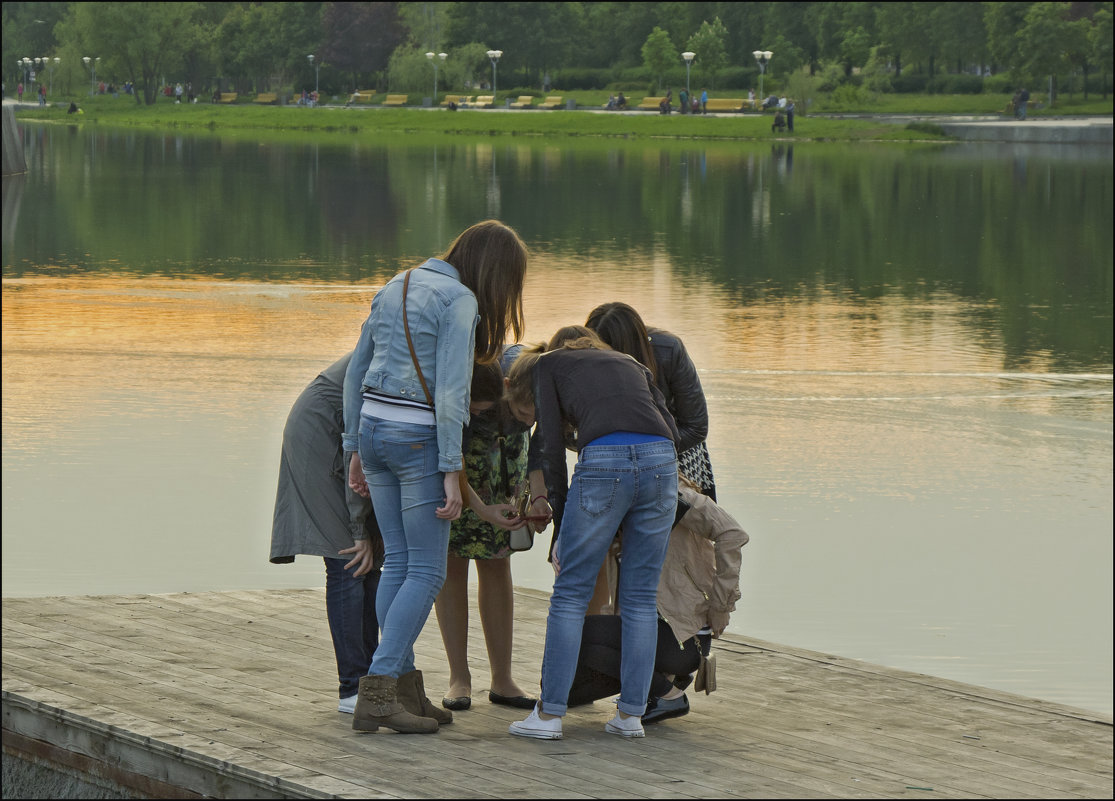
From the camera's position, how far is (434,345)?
4.95 metres

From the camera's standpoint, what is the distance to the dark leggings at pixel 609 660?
536 centimetres

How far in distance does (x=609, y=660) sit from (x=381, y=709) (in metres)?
0.76

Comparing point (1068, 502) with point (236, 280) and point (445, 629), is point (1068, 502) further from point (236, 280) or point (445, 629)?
point (236, 280)

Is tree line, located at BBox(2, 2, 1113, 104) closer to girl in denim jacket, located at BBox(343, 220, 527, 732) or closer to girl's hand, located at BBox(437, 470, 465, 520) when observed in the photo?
girl in denim jacket, located at BBox(343, 220, 527, 732)

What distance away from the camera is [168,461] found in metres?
11.5

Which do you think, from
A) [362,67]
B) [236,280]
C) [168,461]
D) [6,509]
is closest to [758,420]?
[168,461]

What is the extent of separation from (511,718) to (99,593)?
3.78 metres

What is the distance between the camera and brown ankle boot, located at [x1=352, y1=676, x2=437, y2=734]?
5.05m

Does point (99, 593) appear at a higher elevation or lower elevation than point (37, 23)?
lower

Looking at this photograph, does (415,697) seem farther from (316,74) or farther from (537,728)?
(316,74)

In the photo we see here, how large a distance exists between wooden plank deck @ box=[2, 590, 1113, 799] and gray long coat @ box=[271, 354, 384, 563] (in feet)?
1.91

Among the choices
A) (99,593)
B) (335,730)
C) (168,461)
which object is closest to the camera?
(335,730)

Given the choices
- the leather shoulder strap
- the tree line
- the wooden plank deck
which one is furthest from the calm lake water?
the tree line

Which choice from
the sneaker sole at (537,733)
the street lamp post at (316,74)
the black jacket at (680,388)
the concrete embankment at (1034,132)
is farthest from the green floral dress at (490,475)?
the street lamp post at (316,74)
